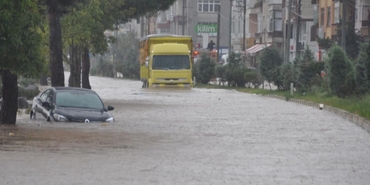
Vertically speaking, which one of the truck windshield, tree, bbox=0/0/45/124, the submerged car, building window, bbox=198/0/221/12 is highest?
building window, bbox=198/0/221/12

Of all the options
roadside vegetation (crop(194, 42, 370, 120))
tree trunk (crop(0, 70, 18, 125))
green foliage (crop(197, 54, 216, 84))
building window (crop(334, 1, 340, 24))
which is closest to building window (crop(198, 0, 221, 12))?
green foliage (crop(197, 54, 216, 84))

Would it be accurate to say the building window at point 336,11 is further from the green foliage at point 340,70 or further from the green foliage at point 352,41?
the green foliage at point 340,70

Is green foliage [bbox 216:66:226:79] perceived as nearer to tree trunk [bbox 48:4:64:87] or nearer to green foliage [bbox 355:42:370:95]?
green foliage [bbox 355:42:370:95]

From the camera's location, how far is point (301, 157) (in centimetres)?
1658

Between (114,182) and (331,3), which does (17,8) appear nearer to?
(114,182)

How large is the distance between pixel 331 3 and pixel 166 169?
194 ft

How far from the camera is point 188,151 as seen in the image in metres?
17.6

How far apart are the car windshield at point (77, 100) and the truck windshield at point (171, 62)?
30.6 meters

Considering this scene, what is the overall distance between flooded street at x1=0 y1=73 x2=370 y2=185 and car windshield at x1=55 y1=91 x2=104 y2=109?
0.84 meters

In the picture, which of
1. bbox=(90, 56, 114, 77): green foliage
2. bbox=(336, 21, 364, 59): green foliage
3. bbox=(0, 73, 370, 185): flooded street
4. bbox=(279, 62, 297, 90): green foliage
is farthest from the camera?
bbox=(90, 56, 114, 77): green foliage

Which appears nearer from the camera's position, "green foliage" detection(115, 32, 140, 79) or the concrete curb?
the concrete curb

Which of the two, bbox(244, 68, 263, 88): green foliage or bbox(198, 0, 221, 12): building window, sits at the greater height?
bbox(198, 0, 221, 12): building window

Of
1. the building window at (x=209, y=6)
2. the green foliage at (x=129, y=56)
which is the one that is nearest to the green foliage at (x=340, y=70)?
the green foliage at (x=129, y=56)

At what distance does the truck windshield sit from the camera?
57.0 m
